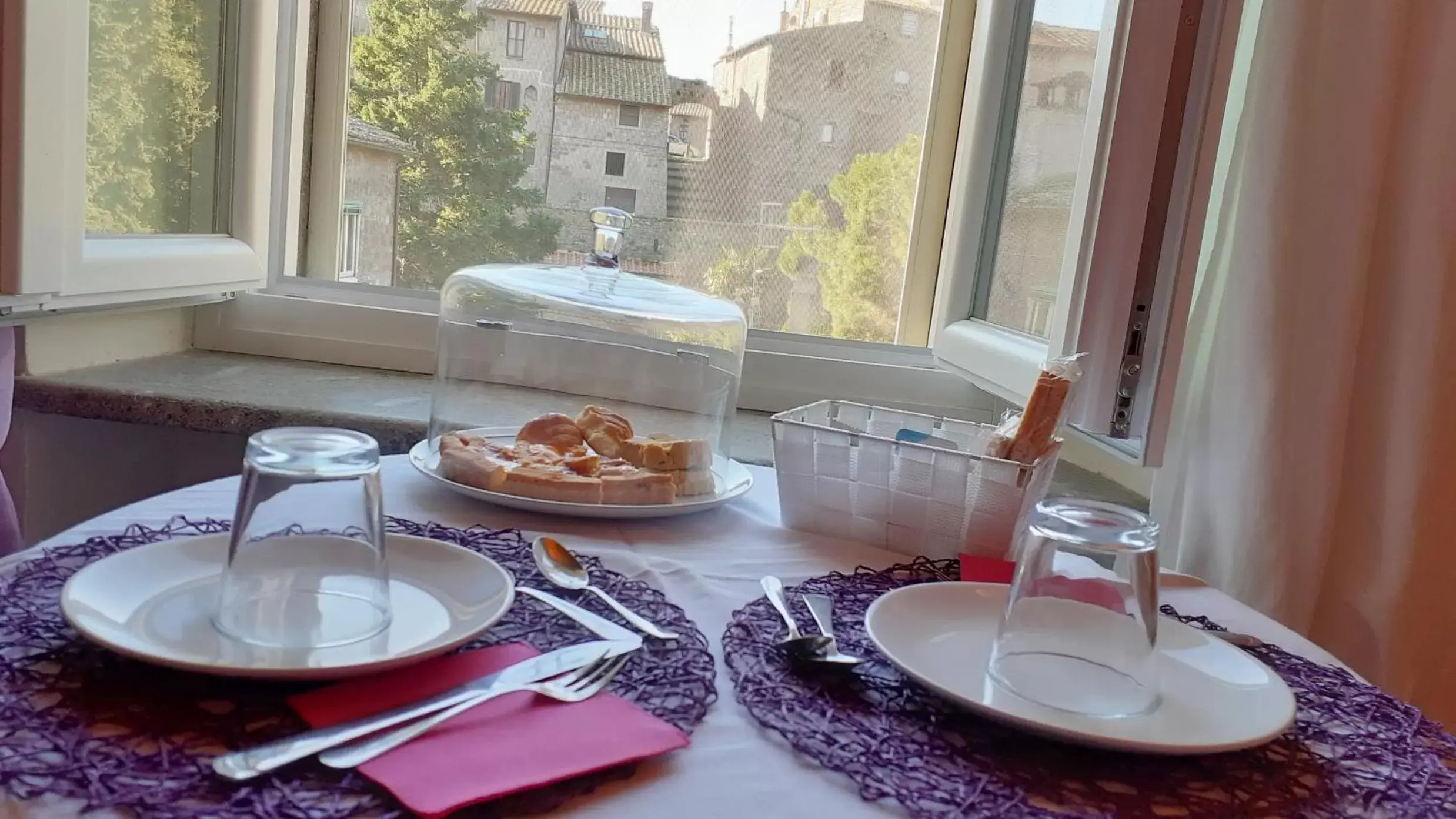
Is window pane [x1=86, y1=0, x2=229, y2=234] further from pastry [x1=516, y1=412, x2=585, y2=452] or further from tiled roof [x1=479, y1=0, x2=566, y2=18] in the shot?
pastry [x1=516, y1=412, x2=585, y2=452]

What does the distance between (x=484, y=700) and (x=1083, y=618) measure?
1.06 ft

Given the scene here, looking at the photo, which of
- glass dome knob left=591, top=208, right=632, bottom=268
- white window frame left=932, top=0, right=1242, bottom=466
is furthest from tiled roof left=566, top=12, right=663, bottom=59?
white window frame left=932, top=0, right=1242, bottom=466

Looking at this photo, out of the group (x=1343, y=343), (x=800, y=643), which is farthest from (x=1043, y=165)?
(x=800, y=643)

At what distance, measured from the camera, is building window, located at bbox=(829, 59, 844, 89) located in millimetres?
1605

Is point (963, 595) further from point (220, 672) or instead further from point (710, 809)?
point (220, 672)

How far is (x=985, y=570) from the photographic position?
783mm

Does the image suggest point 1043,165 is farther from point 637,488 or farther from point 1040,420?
point 637,488

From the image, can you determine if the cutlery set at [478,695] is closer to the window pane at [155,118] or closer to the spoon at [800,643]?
the spoon at [800,643]

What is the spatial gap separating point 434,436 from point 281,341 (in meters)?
0.58

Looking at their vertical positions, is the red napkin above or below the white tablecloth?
above

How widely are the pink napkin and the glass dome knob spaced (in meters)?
0.69

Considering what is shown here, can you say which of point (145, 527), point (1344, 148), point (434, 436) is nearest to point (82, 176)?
point (434, 436)

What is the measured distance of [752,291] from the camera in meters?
1.66

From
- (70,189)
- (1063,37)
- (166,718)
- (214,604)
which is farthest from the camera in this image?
(1063,37)
